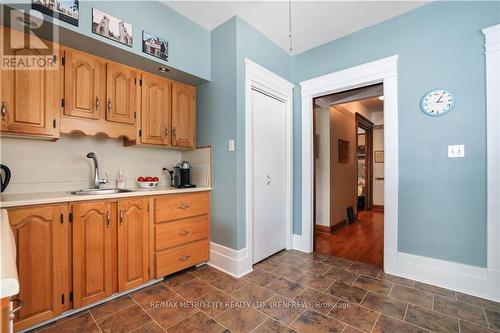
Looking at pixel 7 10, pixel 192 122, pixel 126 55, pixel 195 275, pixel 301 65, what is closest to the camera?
pixel 7 10

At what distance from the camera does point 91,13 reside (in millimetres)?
1821

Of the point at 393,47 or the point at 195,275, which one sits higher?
the point at 393,47

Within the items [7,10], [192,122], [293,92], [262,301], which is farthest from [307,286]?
[7,10]

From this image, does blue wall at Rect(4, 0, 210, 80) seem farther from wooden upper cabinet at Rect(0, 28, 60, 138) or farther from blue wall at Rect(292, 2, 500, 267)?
blue wall at Rect(292, 2, 500, 267)

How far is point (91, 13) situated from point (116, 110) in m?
0.78

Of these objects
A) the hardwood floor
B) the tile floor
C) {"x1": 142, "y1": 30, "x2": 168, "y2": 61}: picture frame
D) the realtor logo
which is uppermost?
{"x1": 142, "y1": 30, "x2": 168, "y2": 61}: picture frame

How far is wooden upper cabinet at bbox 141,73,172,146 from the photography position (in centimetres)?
238

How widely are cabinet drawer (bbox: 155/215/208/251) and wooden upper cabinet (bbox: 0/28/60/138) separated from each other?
120 centimetres

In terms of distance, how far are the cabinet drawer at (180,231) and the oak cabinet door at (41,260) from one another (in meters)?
0.70

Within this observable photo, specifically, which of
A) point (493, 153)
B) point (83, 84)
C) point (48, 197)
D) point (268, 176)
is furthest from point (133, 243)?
point (493, 153)

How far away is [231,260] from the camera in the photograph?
2.38m

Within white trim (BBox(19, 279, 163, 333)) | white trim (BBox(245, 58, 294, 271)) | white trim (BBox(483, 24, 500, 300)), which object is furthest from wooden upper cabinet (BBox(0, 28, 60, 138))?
white trim (BBox(483, 24, 500, 300))

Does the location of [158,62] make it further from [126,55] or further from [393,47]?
[393,47]

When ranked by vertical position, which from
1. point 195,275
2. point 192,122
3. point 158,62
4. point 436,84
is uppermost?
point 158,62
